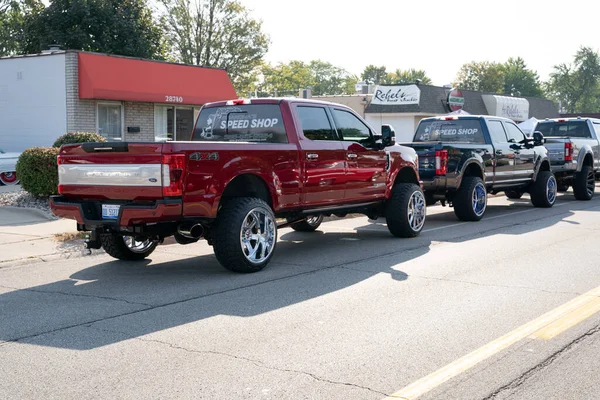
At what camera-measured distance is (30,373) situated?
5023 millimetres

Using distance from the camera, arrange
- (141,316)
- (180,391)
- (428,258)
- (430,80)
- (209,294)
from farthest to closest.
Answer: (430,80) < (428,258) < (209,294) < (141,316) < (180,391)

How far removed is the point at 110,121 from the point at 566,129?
13277 mm

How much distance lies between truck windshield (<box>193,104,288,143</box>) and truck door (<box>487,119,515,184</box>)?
6.69m

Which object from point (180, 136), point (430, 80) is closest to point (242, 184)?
point (180, 136)

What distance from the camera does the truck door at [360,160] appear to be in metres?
10.4

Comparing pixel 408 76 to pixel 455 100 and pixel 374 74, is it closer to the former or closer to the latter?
pixel 374 74

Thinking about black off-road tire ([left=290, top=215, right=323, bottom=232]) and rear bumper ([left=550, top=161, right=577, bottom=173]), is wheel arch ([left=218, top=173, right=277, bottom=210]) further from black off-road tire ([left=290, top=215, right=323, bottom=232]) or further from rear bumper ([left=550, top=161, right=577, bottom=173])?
rear bumper ([left=550, top=161, right=577, bottom=173])

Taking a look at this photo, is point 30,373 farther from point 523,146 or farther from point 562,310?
point 523,146

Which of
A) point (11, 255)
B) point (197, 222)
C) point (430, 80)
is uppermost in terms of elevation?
point (430, 80)

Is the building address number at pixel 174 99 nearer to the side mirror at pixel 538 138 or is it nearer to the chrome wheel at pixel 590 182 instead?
the side mirror at pixel 538 138

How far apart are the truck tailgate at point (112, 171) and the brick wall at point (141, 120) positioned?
47.7 feet

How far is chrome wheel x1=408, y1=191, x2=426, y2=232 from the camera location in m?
11.5

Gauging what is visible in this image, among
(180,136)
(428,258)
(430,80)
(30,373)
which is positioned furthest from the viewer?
(430,80)

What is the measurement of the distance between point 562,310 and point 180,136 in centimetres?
1965
